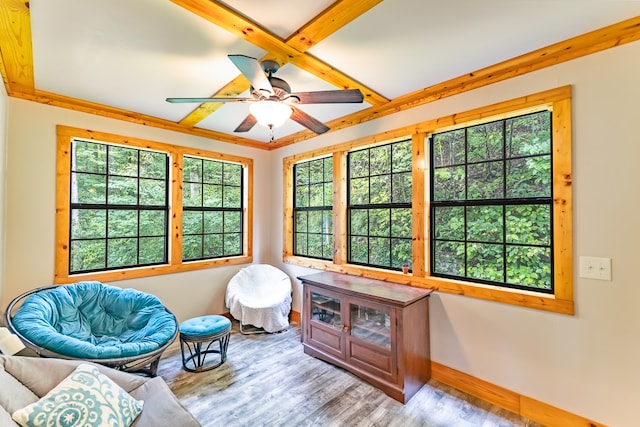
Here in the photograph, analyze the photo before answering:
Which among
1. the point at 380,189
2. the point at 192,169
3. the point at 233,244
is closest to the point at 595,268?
the point at 380,189

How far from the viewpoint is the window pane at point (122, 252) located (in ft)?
10.6

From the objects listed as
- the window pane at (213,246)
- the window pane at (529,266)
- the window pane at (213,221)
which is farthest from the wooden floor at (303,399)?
the window pane at (213,221)

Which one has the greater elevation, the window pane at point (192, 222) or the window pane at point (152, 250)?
the window pane at point (192, 222)

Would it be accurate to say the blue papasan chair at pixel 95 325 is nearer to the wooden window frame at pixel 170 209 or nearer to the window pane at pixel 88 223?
the wooden window frame at pixel 170 209

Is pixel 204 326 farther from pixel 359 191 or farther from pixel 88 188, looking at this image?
pixel 359 191

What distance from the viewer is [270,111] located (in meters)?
2.04

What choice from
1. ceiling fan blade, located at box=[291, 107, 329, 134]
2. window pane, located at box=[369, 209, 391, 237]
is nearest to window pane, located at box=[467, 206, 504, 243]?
window pane, located at box=[369, 209, 391, 237]

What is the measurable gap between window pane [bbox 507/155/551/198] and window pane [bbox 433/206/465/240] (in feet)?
1.46

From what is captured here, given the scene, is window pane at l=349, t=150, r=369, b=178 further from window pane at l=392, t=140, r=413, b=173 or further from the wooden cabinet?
the wooden cabinet

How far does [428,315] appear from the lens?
2.68m

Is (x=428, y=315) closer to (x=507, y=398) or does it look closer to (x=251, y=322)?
(x=507, y=398)

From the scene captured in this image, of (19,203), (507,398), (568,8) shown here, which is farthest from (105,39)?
(507,398)

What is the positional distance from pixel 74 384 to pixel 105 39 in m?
2.10

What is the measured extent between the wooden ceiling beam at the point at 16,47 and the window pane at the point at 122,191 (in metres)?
1.07
